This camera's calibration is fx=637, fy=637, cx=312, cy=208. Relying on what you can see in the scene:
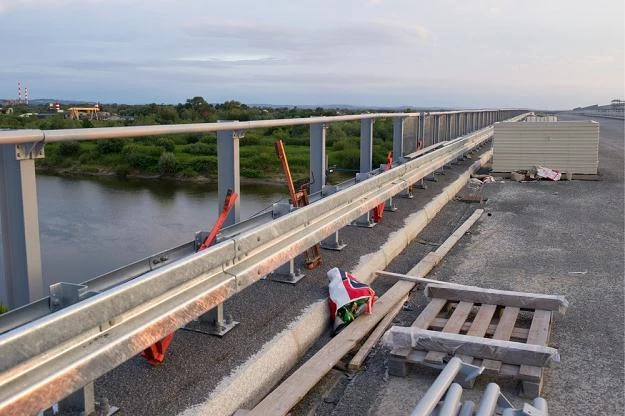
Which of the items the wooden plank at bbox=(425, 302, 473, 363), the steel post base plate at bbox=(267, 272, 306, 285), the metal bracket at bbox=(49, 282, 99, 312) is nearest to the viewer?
the metal bracket at bbox=(49, 282, 99, 312)

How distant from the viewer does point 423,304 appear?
5.28m

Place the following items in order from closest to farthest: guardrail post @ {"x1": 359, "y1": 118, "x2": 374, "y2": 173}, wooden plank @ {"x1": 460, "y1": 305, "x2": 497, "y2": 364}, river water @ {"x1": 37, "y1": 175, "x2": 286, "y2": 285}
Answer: wooden plank @ {"x1": 460, "y1": 305, "x2": 497, "y2": 364}, guardrail post @ {"x1": 359, "y1": 118, "x2": 374, "y2": 173}, river water @ {"x1": 37, "y1": 175, "x2": 286, "y2": 285}

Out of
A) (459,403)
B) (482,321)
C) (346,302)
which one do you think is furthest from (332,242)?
(459,403)

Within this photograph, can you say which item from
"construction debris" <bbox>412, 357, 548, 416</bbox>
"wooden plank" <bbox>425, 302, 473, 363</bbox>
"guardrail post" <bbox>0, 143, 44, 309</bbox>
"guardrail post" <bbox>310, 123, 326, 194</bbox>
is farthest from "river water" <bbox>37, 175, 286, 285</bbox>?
"construction debris" <bbox>412, 357, 548, 416</bbox>

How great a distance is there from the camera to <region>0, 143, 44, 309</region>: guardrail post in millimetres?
2797

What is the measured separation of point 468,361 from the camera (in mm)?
3973

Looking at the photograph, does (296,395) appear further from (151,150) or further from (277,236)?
(151,150)

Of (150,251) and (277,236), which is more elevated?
(277,236)

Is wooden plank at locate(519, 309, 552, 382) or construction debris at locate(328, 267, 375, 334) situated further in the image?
construction debris at locate(328, 267, 375, 334)

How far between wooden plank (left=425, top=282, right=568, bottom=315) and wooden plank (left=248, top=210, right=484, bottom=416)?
34 cm

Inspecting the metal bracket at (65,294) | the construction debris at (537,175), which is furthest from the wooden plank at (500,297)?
the construction debris at (537,175)

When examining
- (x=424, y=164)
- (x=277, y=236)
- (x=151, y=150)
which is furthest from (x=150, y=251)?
(x=151, y=150)

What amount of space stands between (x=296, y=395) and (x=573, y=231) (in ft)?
18.9

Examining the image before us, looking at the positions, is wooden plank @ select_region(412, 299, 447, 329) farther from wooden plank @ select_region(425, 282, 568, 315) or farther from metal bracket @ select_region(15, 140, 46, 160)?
metal bracket @ select_region(15, 140, 46, 160)
